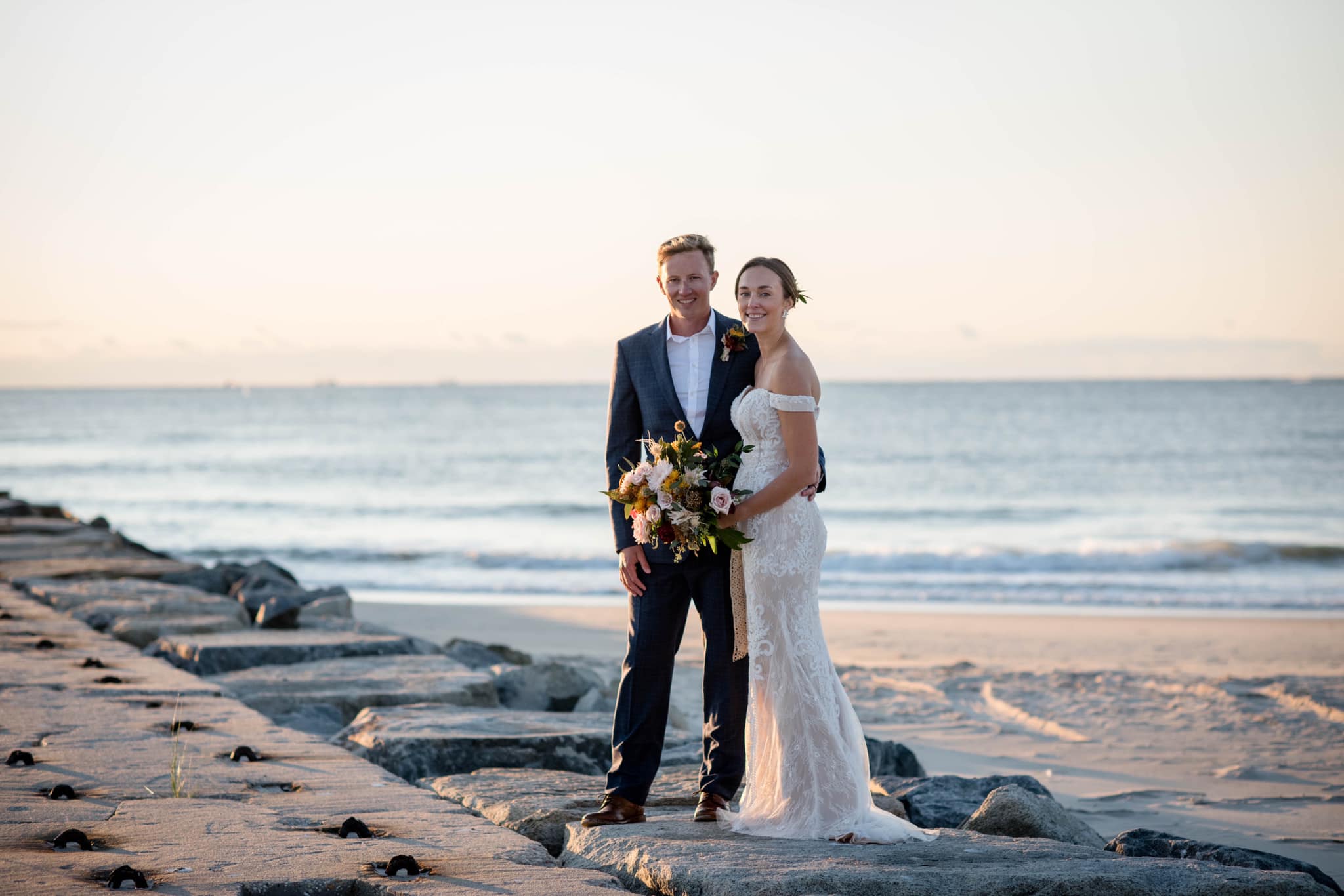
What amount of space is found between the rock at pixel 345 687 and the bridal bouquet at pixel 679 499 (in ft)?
8.88

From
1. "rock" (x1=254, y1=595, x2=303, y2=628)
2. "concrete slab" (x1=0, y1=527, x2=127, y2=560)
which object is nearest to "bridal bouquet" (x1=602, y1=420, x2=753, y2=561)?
"rock" (x1=254, y1=595, x2=303, y2=628)

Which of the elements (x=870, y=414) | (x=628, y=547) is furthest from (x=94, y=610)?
(x=870, y=414)

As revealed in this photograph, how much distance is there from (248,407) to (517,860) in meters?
86.9

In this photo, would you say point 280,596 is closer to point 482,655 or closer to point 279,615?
point 279,615

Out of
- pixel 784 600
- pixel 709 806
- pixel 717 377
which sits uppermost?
pixel 717 377

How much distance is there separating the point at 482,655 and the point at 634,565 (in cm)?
541

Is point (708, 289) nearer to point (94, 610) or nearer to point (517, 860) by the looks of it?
point (517, 860)

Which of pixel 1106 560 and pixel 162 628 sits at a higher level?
pixel 1106 560

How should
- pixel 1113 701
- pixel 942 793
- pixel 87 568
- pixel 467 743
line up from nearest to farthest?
pixel 942 793 → pixel 467 743 → pixel 1113 701 → pixel 87 568

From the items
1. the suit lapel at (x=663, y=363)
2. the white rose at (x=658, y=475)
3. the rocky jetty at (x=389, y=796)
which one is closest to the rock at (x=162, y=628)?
the rocky jetty at (x=389, y=796)

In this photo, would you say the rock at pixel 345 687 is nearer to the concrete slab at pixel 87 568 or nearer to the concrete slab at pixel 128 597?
the concrete slab at pixel 128 597

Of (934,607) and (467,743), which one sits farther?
(934,607)

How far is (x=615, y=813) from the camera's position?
155 inches

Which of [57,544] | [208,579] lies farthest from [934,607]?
[57,544]
